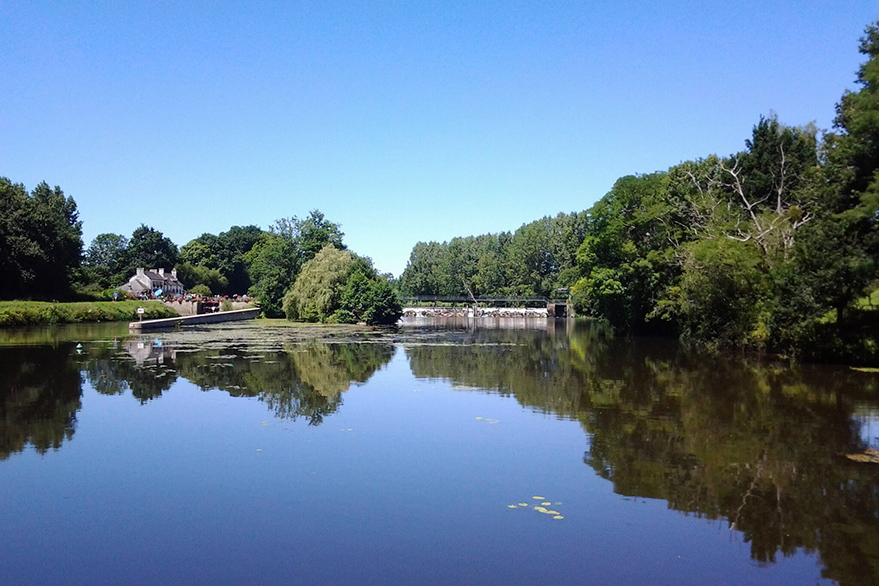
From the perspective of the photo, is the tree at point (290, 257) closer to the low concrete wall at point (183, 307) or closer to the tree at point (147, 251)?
the low concrete wall at point (183, 307)

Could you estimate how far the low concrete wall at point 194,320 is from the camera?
160 ft

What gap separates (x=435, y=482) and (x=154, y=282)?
349ft

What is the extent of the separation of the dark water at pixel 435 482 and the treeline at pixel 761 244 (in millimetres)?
5411

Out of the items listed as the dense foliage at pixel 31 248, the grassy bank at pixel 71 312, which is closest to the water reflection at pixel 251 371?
the grassy bank at pixel 71 312

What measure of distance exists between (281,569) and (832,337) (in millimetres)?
26533

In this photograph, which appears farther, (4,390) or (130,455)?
(4,390)

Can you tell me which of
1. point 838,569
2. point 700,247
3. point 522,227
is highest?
point 522,227

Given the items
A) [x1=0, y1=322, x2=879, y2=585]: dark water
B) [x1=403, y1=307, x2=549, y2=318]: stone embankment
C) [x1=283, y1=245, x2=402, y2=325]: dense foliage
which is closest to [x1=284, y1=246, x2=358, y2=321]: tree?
[x1=283, y1=245, x2=402, y2=325]: dense foliage

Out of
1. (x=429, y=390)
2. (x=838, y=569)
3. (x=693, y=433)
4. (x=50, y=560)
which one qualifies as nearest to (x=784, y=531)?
(x=838, y=569)

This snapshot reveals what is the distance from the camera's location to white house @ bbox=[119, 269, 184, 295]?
343ft

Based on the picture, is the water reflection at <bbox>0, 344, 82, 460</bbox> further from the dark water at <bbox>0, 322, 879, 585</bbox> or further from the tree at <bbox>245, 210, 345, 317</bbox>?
the tree at <bbox>245, 210, 345, 317</bbox>

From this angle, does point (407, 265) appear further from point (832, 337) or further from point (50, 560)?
point (50, 560)

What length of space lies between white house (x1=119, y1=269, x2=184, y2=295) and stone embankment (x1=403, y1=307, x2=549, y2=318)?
3753cm

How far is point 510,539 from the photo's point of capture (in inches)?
323
